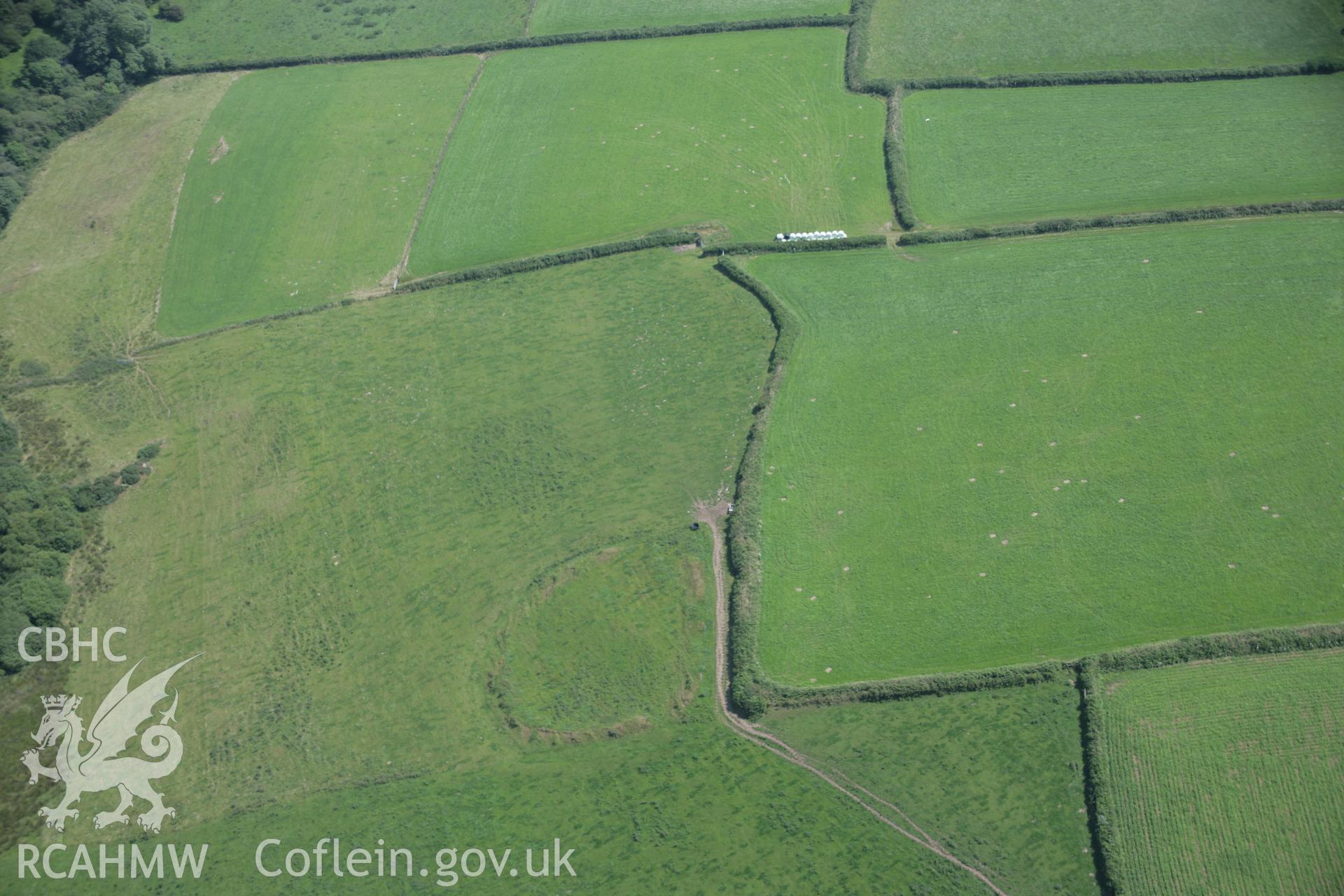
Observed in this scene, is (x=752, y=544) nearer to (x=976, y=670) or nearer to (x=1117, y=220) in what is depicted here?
(x=976, y=670)

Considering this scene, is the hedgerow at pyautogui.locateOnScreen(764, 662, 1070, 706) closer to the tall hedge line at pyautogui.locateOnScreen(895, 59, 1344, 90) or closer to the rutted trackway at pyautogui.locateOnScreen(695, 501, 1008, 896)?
the rutted trackway at pyautogui.locateOnScreen(695, 501, 1008, 896)

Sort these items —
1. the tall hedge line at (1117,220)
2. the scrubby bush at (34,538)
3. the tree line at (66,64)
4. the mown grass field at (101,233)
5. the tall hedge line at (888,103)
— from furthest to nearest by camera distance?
the tree line at (66,64)
the mown grass field at (101,233)
the tall hedge line at (888,103)
the tall hedge line at (1117,220)
the scrubby bush at (34,538)

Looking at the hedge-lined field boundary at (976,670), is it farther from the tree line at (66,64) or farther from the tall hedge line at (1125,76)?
the tree line at (66,64)

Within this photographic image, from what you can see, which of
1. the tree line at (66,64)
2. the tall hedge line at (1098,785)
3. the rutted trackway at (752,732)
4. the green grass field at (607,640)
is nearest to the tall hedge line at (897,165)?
the rutted trackway at (752,732)

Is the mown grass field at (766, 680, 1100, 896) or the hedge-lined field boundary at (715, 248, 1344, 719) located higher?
the hedge-lined field boundary at (715, 248, 1344, 719)

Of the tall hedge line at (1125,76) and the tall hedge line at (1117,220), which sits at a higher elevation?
Answer: the tall hedge line at (1125,76)

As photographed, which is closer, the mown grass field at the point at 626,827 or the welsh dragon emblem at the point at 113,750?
the mown grass field at the point at 626,827

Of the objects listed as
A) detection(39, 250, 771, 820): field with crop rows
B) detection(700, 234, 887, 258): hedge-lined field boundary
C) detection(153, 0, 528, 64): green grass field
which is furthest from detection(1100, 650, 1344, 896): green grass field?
detection(153, 0, 528, 64): green grass field
